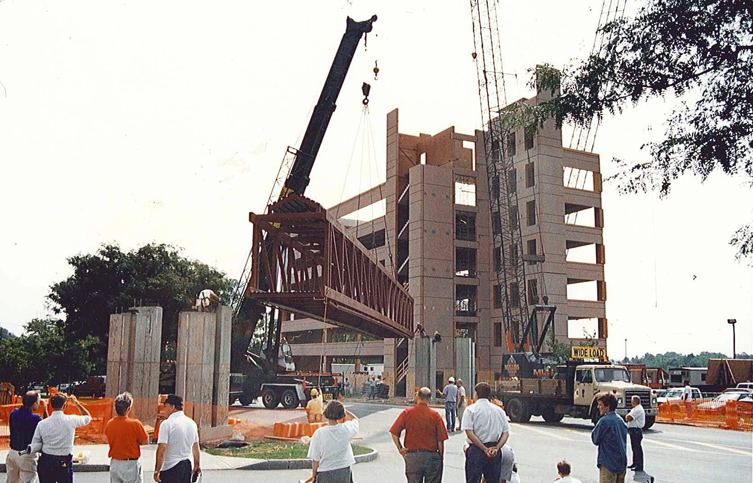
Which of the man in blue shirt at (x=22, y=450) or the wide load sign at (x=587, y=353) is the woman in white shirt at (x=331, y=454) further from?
the wide load sign at (x=587, y=353)

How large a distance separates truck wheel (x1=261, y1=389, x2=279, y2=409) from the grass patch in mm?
17843

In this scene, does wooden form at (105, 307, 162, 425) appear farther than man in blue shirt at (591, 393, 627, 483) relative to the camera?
Yes

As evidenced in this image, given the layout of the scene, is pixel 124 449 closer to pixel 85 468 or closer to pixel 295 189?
pixel 85 468

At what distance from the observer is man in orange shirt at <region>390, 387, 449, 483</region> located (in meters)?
8.75

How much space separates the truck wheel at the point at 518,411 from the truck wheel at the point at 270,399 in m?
12.2

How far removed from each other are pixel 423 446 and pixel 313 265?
2336 cm

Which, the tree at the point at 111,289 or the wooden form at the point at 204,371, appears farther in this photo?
the tree at the point at 111,289

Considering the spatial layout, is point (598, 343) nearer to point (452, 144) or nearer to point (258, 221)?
point (452, 144)

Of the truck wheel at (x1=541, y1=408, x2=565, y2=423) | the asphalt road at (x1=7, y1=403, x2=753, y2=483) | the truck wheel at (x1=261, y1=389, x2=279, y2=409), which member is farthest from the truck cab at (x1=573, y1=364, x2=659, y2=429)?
the truck wheel at (x1=261, y1=389, x2=279, y2=409)

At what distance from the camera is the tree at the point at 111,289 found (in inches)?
1907

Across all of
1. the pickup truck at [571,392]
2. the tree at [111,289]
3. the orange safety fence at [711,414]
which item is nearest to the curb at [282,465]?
the pickup truck at [571,392]

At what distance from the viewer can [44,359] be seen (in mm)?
55625

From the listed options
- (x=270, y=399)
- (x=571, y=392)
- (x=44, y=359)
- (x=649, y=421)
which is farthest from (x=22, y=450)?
(x=44, y=359)

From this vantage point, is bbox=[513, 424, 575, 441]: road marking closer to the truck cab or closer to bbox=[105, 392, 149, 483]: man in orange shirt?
the truck cab
